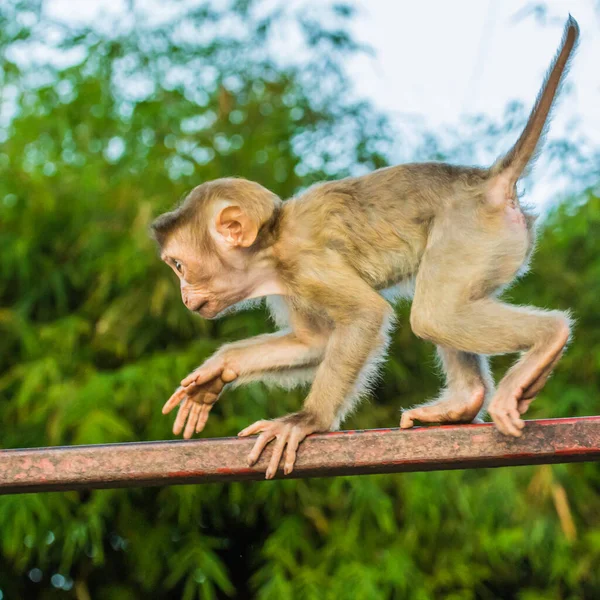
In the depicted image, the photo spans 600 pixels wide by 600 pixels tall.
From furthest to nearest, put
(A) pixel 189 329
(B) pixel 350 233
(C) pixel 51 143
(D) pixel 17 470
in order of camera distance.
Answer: (C) pixel 51 143, (A) pixel 189 329, (B) pixel 350 233, (D) pixel 17 470

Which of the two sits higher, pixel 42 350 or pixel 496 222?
pixel 496 222

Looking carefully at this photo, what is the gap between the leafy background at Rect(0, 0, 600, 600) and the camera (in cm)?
473

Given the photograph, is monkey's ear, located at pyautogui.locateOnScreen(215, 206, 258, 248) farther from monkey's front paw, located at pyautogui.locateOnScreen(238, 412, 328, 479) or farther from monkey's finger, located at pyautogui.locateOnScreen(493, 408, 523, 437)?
monkey's finger, located at pyautogui.locateOnScreen(493, 408, 523, 437)

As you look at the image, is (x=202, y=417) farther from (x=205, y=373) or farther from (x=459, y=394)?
(x=459, y=394)

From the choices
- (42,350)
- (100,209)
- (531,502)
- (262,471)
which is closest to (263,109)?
(100,209)

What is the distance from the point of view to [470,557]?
5031 millimetres

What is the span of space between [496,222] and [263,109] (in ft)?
9.13

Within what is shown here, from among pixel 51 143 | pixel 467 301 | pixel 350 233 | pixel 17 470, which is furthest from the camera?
pixel 51 143

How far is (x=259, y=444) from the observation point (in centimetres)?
264

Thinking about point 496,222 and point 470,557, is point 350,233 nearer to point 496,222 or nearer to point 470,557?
point 496,222

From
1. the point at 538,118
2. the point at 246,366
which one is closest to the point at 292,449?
the point at 246,366

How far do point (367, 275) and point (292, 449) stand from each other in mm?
1040

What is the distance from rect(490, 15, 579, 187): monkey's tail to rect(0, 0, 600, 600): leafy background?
186 cm

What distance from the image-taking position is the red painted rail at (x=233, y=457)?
2.40m
